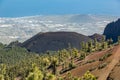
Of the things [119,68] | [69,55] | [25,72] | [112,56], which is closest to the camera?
[119,68]

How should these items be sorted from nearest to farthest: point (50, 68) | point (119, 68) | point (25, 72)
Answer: point (119, 68) < point (25, 72) < point (50, 68)

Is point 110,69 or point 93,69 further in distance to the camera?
point 93,69

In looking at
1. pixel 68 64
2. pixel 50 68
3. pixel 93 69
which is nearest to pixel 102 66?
pixel 93 69

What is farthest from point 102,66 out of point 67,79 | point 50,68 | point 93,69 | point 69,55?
point 69,55

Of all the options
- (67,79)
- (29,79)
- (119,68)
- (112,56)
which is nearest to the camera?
(29,79)

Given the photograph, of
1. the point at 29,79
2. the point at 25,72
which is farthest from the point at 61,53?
the point at 29,79

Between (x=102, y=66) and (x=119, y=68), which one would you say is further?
(x=102, y=66)

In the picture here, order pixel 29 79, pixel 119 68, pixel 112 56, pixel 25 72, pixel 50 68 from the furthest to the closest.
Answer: pixel 50 68, pixel 25 72, pixel 112 56, pixel 119 68, pixel 29 79

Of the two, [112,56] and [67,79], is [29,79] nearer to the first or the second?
[67,79]

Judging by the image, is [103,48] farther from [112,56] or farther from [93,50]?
[112,56]
